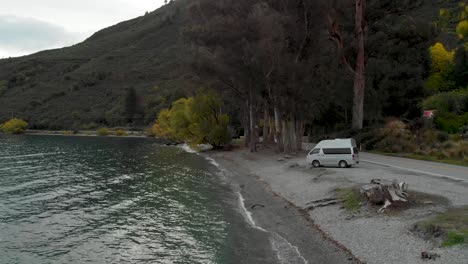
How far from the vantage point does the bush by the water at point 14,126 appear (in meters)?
163

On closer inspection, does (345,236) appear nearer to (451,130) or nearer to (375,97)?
(451,130)

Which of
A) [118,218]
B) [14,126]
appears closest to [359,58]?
[118,218]

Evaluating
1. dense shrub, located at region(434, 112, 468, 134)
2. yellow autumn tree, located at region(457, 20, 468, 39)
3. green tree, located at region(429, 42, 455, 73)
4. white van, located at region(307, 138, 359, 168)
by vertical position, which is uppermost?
yellow autumn tree, located at region(457, 20, 468, 39)

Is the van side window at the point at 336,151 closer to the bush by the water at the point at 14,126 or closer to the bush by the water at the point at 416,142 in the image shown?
the bush by the water at the point at 416,142

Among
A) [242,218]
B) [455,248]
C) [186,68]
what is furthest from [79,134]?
[455,248]

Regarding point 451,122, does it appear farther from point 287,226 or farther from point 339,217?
point 287,226

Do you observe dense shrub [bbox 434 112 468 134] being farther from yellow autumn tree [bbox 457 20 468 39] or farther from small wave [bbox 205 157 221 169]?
yellow autumn tree [bbox 457 20 468 39]

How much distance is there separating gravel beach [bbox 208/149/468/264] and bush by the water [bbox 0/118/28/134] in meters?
152

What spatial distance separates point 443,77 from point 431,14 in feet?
230

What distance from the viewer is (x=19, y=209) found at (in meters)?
29.0

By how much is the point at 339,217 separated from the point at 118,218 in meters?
13.8

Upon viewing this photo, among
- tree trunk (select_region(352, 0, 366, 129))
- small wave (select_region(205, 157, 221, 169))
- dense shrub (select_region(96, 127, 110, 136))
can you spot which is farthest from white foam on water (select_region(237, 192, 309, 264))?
dense shrub (select_region(96, 127, 110, 136))

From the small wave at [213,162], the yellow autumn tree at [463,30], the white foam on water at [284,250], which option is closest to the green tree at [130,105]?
the small wave at [213,162]

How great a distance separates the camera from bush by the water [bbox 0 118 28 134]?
534 feet
